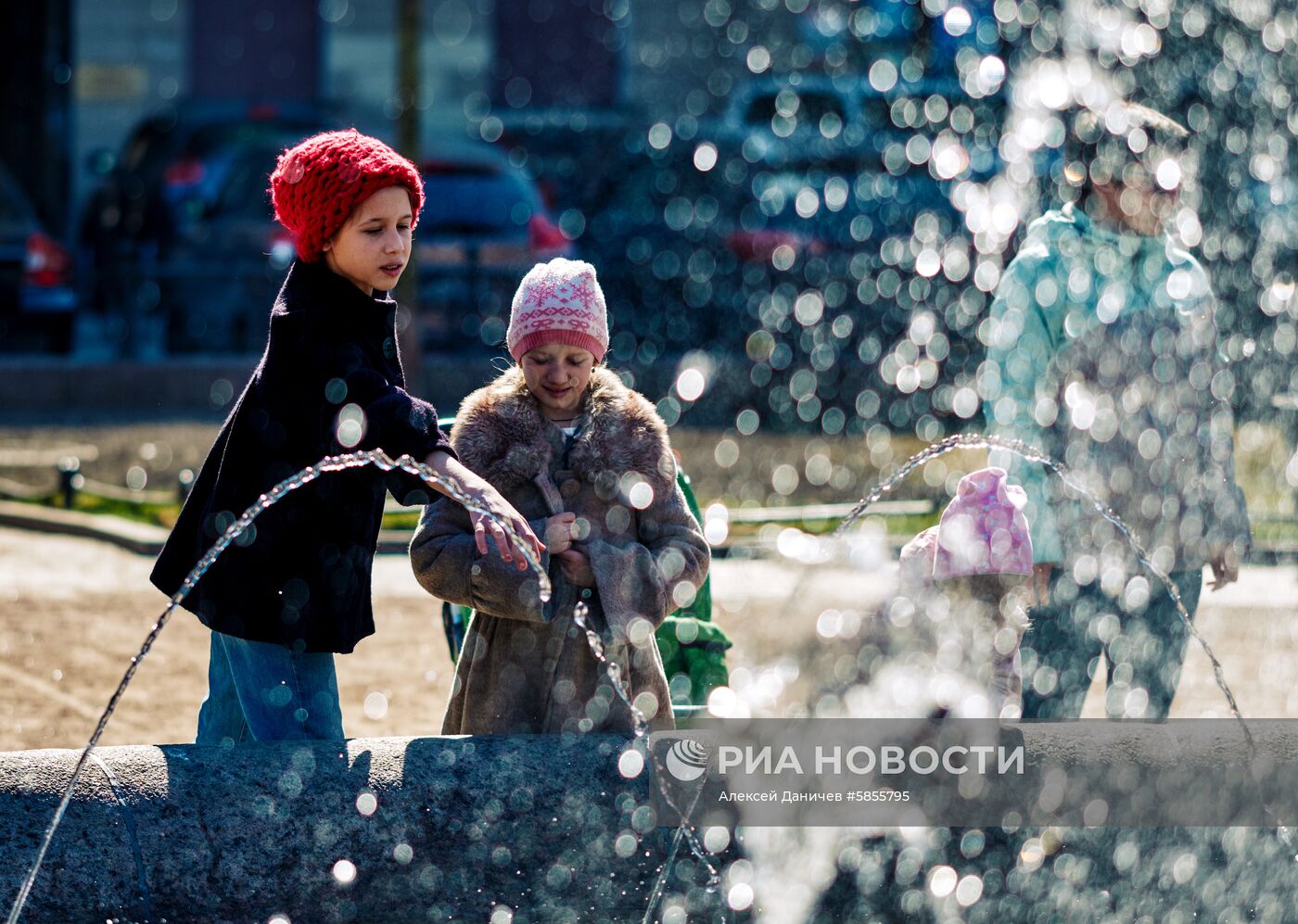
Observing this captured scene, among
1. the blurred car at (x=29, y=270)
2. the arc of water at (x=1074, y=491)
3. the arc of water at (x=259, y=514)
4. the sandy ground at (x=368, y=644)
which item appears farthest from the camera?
the blurred car at (x=29, y=270)

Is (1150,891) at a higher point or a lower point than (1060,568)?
lower

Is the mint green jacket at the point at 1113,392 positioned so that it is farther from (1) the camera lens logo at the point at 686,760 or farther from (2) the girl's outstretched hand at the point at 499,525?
(2) the girl's outstretched hand at the point at 499,525

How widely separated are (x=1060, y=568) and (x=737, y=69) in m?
18.0

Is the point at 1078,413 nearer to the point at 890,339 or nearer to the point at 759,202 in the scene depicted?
the point at 890,339

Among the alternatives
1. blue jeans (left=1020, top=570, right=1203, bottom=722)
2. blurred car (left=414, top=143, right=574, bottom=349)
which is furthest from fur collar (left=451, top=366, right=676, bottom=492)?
blurred car (left=414, top=143, right=574, bottom=349)

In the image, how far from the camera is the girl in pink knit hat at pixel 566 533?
143 inches

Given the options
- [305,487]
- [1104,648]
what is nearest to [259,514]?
[305,487]

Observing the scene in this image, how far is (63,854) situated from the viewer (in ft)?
10.6

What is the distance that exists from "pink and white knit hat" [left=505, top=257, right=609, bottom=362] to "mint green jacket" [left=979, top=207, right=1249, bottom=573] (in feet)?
3.15

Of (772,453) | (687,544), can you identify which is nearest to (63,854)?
(687,544)

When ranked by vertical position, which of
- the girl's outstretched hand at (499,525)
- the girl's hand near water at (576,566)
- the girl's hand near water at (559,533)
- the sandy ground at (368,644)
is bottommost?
the sandy ground at (368,644)

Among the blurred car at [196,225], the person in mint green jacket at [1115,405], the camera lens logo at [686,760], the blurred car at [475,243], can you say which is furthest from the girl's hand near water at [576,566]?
the blurred car at [475,243]

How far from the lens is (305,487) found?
3496 millimetres

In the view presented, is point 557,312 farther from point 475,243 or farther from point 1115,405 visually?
point 475,243
